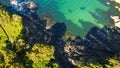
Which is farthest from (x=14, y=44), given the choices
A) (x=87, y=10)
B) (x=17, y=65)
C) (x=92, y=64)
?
(x=87, y=10)

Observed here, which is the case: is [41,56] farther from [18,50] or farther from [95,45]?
[95,45]

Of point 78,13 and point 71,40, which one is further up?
point 78,13

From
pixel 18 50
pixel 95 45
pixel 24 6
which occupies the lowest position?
pixel 95 45

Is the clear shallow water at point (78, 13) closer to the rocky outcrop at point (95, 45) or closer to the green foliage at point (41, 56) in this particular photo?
the rocky outcrop at point (95, 45)

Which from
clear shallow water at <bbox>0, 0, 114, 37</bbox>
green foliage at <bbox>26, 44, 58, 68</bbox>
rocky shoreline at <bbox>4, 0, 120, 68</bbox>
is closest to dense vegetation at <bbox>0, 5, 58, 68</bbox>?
green foliage at <bbox>26, 44, 58, 68</bbox>

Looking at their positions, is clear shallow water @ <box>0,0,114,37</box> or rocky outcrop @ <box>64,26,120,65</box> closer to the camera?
rocky outcrop @ <box>64,26,120,65</box>

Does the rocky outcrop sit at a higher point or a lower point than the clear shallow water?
lower

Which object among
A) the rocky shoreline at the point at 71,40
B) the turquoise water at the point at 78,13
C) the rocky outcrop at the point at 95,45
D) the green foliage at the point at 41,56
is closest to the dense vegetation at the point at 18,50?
the green foliage at the point at 41,56

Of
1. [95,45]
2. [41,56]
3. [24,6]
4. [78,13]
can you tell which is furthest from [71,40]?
[41,56]

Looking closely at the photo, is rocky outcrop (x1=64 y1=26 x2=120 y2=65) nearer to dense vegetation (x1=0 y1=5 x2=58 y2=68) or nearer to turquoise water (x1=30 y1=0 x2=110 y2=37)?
turquoise water (x1=30 y1=0 x2=110 y2=37)
